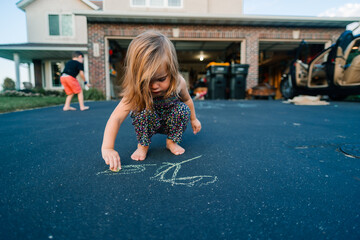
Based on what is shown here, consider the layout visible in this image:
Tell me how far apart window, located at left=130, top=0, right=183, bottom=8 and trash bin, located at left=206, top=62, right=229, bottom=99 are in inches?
149

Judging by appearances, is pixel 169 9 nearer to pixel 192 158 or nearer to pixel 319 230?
pixel 192 158

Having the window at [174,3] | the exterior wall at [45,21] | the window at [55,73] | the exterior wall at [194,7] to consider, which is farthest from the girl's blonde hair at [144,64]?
the window at [55,73]

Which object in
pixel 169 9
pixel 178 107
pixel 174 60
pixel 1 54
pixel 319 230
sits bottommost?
pixel 319 230

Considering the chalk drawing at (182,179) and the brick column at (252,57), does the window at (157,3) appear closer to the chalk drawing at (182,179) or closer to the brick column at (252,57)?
the brick column at (252,57)

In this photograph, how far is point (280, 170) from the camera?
1112 mm

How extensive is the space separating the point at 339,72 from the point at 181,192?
5719mm

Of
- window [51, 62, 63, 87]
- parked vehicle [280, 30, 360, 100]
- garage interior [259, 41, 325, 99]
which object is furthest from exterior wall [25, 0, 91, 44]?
parked vehicle [280, 30, 360, 100]

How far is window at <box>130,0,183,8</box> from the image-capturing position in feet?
29.9

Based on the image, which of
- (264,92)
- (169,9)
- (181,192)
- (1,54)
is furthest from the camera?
(1,54)

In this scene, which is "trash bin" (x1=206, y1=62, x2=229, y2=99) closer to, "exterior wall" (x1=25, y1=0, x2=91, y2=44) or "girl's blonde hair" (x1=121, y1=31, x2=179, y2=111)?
"girl's blonde hair" (x1=121, y1=31, x2=179, y2=111)

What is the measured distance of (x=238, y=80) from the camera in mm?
7875

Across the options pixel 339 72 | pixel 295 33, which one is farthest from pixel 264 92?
pixel 339 72

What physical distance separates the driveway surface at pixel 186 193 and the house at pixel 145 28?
5836 mm

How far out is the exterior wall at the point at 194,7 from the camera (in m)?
9.09
